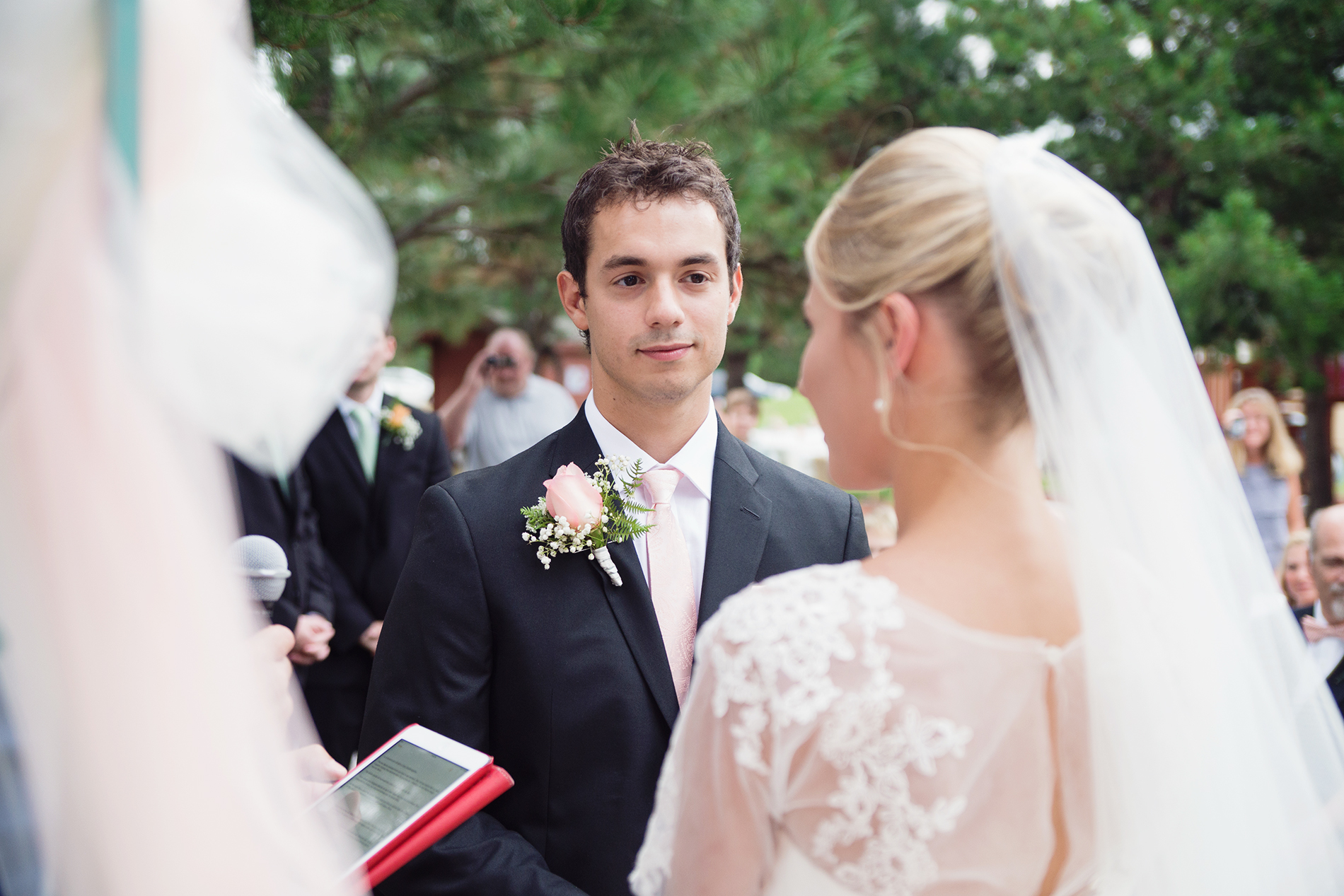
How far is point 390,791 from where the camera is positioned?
1.56 meters

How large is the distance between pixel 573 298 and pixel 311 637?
2.09 metres

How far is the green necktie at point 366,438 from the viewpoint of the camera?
15.4 feet

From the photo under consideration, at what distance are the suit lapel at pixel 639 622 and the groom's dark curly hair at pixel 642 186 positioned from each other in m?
0.69

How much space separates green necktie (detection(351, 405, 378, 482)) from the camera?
470cm

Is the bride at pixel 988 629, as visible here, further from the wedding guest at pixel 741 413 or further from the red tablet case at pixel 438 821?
the wedding guest at pixel 741 413

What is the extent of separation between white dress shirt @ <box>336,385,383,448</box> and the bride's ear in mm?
3534

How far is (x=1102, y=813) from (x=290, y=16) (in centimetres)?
283

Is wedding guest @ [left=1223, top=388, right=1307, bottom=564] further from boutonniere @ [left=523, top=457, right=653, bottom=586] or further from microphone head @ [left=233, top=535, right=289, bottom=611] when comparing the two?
microphone head @ [left=233, top=535, right=289, bottom=611]

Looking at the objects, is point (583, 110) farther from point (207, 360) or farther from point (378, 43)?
point (207, 360)

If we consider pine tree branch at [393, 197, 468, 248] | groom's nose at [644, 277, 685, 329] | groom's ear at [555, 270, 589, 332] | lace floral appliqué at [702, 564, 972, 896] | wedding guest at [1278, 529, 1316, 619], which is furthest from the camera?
pine tree branch at [393, 197, 468, 248]

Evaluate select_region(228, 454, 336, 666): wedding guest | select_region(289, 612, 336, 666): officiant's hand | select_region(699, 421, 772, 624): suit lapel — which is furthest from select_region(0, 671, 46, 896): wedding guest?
select_region(289, 612, 336, 666): officiant's hand

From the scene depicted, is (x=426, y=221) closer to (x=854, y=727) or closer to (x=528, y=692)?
(x=528, y=692)

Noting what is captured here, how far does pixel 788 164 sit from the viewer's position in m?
6.33

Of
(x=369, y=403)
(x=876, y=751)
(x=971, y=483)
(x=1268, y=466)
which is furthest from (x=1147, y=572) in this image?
(x=1268, y=466)
